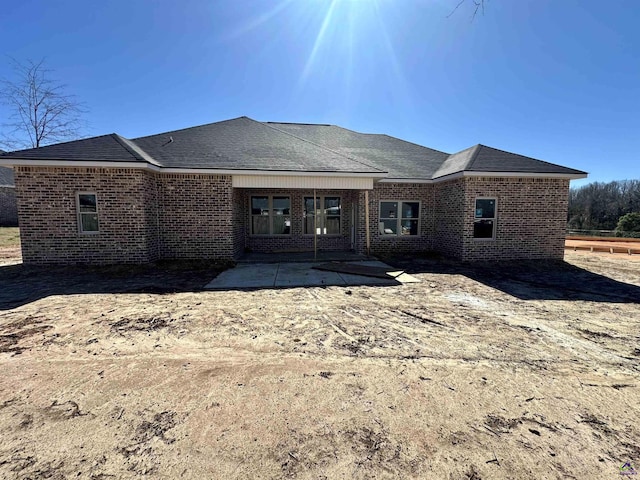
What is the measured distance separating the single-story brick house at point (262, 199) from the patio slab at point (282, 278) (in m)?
1.69

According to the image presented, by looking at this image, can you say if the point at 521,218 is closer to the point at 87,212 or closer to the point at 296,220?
the point at 296,220

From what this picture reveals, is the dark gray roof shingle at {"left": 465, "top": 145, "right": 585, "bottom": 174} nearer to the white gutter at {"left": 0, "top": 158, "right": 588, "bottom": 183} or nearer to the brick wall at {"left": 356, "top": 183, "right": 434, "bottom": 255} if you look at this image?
the white gutter at {"left": 0, "top": 158, "right": 588, "bottom": 183}

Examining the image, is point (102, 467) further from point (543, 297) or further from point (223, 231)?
point (223, 231)

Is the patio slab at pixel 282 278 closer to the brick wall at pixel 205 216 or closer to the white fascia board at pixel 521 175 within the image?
the brick wall at pixel 205 216

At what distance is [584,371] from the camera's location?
3.37 metres

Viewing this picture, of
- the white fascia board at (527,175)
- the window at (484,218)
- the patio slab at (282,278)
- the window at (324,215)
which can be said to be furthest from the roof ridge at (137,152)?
the window at (484,218)

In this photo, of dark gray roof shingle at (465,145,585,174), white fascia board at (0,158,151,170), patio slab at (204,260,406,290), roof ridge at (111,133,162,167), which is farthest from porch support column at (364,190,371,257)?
white fascia board at (0,158,151,170)

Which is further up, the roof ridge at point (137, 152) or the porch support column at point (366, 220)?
the roof ridge at point (137, 152)

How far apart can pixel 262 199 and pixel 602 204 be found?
6264 centimetres

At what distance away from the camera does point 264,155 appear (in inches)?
421

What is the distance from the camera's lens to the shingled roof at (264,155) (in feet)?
30.1

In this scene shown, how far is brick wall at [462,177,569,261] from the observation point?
10.4m

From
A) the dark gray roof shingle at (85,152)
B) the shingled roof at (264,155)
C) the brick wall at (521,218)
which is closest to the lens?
the dark gray roof shingle at (85,152)

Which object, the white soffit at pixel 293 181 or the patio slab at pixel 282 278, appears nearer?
the patio slab at pixel 282 278
